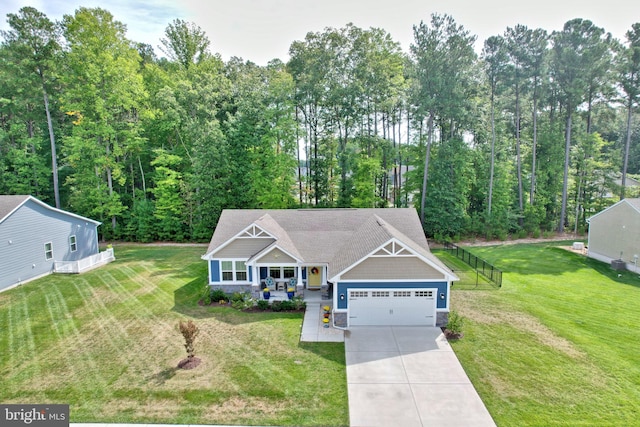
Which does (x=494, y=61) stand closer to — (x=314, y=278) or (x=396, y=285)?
(x=314, y=278)

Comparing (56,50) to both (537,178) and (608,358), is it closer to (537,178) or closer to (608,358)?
(608,358)

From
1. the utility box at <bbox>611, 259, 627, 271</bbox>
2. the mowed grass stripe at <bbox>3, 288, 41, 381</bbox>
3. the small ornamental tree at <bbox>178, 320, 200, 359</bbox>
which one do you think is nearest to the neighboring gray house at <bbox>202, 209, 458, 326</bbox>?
the small ornamental tree at <bbox>178, 320, 200, 359</bbox>

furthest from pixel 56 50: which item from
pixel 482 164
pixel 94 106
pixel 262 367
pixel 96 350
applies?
pixel 482 164

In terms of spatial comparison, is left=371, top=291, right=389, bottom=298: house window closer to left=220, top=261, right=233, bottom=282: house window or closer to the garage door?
the garage door

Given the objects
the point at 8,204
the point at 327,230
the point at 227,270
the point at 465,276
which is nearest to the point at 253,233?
the point at 227,270

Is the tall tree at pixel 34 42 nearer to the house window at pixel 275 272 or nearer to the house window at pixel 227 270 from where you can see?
the house window at pixel 227 270

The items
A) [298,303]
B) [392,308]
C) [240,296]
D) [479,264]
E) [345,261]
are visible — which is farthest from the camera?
[479,264]
